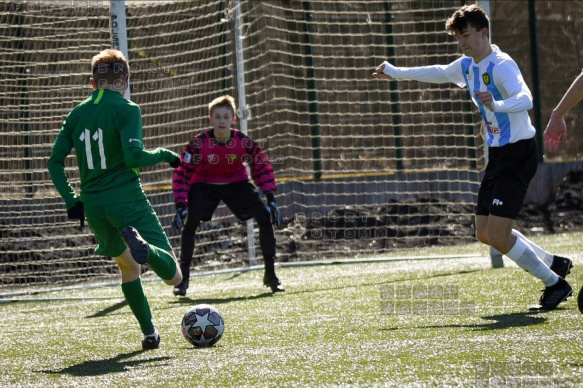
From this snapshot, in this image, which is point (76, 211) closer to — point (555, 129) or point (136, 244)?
point (136, 244)

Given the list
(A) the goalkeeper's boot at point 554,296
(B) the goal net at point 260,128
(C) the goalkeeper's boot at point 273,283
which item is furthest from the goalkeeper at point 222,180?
(A) the goalkeeper's boot at point 554,296

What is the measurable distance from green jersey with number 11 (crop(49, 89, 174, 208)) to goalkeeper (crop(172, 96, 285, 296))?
299 centimetres

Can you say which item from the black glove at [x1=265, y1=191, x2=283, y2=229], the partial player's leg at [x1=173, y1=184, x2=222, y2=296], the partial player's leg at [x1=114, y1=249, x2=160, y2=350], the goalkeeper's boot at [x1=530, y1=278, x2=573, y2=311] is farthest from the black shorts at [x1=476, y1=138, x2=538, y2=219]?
the partial player's leg at [x1=173, y1=184, x2=222, y2=296]

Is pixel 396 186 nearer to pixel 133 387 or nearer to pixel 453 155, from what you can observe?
pixel 453 155

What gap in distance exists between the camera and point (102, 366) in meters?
5.46

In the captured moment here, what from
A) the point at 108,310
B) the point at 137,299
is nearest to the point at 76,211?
the point at 137,299

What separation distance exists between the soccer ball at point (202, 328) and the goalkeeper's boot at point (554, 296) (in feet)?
6.56

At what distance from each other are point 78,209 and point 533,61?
11.3 m

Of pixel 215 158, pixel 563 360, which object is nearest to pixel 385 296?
pixel 215 158

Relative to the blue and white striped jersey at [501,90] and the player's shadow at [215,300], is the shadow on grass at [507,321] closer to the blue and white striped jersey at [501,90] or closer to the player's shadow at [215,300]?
the blue and white striped jersey at [501,90]

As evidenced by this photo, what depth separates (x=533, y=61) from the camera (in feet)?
52.5

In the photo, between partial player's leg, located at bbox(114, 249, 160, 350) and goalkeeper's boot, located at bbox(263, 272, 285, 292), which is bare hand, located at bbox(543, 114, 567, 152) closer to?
partial player's leg, located at bbox(114, 249, 160, 350)

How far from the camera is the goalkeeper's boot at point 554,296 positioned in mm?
6629

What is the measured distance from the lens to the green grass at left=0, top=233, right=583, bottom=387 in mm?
4695
